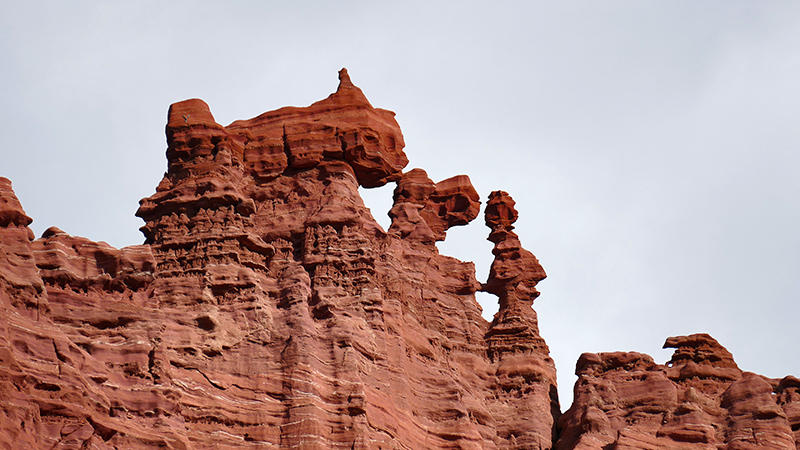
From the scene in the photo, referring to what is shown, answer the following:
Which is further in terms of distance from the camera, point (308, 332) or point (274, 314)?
point (274, 314)

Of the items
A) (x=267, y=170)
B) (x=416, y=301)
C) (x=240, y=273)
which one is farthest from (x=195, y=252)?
(x=416, y=301)

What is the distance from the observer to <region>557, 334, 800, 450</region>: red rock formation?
55.1 m

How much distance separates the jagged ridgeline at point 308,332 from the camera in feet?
136

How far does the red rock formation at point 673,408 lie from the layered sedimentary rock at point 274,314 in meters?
2.69

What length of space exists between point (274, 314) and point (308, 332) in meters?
2.01

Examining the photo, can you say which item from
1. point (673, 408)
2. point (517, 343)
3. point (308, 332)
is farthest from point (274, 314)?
point (673, 408)

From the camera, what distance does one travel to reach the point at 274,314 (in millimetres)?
49438

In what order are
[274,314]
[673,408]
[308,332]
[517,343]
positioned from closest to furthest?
1. [308,332]
2. [274,314]
3. [673,408]
4. [517,343]

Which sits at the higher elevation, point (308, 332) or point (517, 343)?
point (517, 343)

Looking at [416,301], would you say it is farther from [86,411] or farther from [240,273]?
[86,411]

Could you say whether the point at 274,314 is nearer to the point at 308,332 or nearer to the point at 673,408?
the point at 308,332

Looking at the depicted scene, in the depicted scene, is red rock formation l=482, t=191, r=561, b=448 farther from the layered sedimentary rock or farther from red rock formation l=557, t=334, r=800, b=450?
red rock formation l=557, t=334, r=800, b=450

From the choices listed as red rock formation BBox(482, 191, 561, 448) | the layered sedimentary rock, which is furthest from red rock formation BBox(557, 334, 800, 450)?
the layered sedimentary rock

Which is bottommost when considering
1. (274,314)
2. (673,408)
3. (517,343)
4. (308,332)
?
(308,332)
